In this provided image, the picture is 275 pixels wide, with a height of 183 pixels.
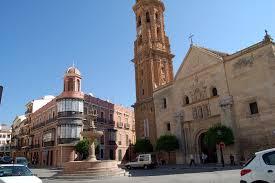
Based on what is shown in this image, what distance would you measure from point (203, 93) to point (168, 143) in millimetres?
7012

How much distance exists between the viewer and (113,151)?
44.4 metres

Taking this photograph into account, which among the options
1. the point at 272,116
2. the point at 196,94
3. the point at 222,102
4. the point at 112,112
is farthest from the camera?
the point at 112,112

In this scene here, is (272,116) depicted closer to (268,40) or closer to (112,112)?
(268,40)

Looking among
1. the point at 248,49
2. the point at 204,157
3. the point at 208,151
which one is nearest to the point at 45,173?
the point at 204,157

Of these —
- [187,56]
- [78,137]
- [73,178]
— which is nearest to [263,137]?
[187,56]

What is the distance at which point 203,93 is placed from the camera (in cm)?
3014

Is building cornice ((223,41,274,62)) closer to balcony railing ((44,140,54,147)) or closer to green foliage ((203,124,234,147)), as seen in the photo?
green foliage ((203,124,234,147))

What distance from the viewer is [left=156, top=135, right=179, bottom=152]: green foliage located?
31.0 meters

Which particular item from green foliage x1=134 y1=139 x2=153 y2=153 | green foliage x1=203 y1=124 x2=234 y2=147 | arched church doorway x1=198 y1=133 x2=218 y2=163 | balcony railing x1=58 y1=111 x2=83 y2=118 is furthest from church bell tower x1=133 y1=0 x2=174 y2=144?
green foliage x1=203 y1=124 x2=234 y2=147

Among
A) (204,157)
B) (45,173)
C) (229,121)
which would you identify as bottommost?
(45,173)

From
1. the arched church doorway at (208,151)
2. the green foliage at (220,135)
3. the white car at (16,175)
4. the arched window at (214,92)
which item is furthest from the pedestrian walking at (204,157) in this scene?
the white car at (16,175)

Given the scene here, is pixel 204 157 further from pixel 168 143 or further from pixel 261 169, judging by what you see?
pixel 261 169

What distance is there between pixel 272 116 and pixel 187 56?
1325 cm

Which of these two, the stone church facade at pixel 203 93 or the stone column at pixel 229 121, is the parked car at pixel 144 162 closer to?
the stone church facade at pixel 203 93
